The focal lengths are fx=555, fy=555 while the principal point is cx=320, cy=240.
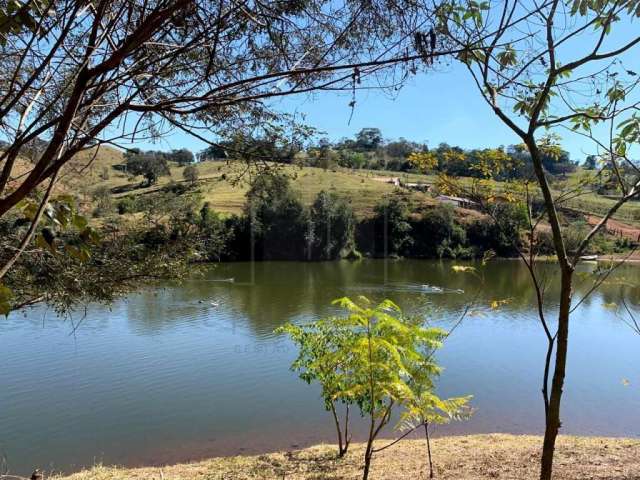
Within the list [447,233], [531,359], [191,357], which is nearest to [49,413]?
[191,357]

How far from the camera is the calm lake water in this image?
31.3 feet

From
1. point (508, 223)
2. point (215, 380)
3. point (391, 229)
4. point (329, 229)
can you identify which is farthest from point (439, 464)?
point (391, 229)

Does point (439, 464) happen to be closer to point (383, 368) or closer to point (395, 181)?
point (383, 368)

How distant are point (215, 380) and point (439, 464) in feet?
22.4

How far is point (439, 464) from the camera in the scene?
6824 mm

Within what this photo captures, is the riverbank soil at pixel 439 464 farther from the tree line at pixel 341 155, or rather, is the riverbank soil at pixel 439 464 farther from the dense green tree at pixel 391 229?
the dense green tree at pixel 391 229

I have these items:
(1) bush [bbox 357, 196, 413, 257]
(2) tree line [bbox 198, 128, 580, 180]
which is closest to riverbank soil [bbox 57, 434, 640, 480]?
(2) tree line [bbox 198, 128, 580, 180]

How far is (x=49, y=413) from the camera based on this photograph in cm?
1042

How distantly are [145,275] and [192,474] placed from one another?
2604 mm

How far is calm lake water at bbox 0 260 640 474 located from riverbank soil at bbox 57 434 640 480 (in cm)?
163

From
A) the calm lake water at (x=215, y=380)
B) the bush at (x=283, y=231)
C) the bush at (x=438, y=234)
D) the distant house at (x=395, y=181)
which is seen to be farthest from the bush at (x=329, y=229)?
the calm lake water at (x=215, y=380)

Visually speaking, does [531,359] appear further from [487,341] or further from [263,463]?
[263,463]

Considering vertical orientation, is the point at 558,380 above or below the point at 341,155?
below

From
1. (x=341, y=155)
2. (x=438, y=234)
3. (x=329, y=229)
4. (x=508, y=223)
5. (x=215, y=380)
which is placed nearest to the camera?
(x=341, y=155)
